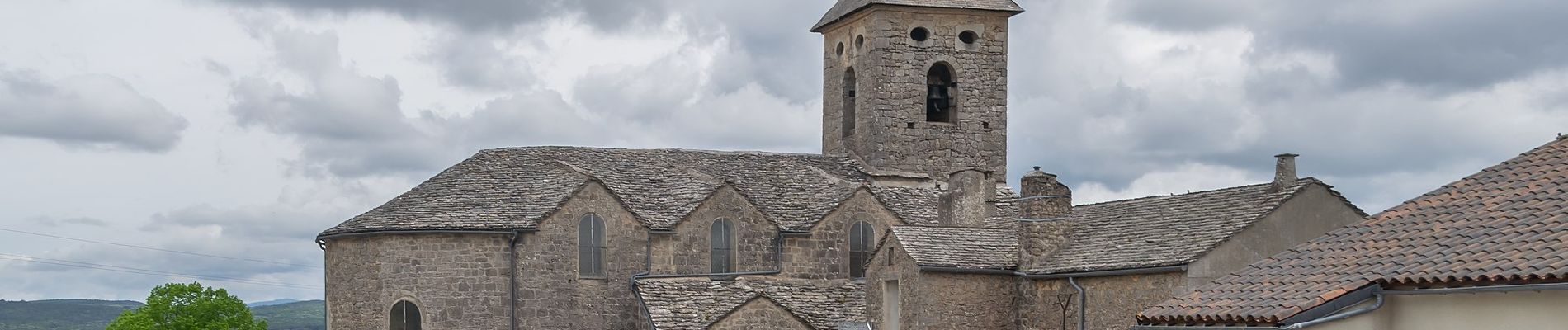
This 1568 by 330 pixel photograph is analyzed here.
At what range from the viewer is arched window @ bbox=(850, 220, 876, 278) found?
146 ft

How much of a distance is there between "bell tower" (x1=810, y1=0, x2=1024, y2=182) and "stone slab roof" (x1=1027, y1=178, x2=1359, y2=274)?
11.0m

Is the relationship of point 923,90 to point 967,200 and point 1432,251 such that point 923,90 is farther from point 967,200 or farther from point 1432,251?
point 1432,251

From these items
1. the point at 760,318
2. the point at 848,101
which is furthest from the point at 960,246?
the point at 848,101

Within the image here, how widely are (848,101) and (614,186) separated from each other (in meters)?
9.27

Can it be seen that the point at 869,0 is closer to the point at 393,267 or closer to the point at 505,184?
the point at 505,184

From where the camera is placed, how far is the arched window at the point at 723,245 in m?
43.5

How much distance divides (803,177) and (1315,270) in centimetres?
2597

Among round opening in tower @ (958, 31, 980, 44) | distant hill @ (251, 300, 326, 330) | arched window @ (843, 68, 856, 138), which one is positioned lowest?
distant hill @ (251, 300, 326, 330)

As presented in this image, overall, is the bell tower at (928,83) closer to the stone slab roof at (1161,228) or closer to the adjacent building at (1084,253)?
the adjacent building at (1084,253)

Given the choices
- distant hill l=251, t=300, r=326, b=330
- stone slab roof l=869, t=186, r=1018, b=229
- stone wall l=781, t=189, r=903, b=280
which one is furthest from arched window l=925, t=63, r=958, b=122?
distant hill l=251, t=300, r=326, b=330

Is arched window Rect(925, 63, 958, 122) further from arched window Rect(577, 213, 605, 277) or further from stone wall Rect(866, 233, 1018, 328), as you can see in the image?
stone wall Rect(866, 233, 1018, 328)

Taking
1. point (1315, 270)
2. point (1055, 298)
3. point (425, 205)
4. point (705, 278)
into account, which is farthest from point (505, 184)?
point (1315, 270)

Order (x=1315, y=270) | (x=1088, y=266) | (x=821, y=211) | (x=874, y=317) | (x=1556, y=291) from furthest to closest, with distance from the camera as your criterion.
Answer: (x=821, y=211) → (x=874, y=317) → (x=1088, y=266) → (x=1315, y=270) → (x=1556, y=291)

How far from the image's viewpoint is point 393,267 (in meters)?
41.1
